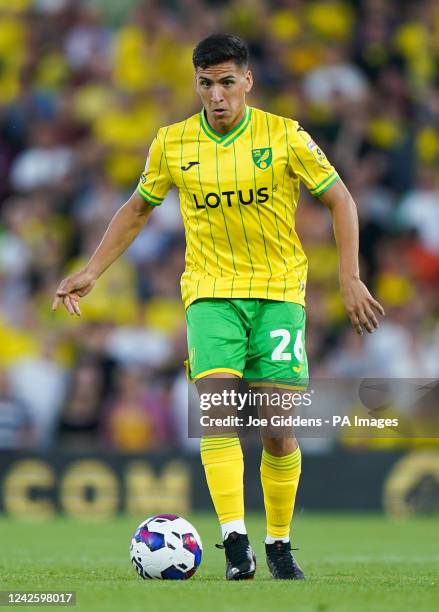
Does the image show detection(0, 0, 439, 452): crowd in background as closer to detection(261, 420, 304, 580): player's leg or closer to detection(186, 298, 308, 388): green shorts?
detection(261, 420, 304, 580): player's leg

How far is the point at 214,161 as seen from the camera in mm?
6562

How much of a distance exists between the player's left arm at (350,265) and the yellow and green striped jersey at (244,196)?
0.08 meters

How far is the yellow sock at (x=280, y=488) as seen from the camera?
6.62 m

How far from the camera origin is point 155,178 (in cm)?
677

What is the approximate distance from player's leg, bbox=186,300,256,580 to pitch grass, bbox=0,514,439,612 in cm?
16

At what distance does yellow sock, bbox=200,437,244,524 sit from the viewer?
20.8 ft

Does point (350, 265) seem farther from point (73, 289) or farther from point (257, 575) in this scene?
point (257, 575)

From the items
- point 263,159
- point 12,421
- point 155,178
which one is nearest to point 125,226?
point 155,178

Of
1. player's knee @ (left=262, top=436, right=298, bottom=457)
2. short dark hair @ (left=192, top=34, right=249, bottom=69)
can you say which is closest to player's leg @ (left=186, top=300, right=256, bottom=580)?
player's knee @ (left=262, top=436, right=298, bottom=457)

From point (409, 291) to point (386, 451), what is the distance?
2.23m

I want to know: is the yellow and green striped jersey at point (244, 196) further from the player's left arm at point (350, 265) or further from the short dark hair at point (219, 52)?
the short dark hair at point (219, 52)

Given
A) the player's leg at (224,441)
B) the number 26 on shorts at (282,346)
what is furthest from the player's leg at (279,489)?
the number 26 on shorts at (282,346)

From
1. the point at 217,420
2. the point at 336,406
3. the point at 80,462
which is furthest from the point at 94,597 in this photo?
the point at 80,462

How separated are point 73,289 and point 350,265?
1.34 m
